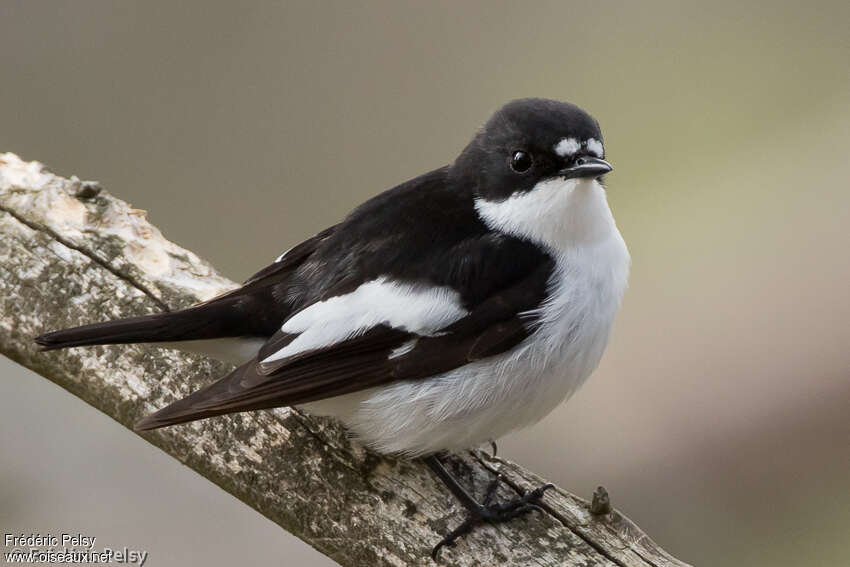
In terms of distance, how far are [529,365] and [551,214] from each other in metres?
0.47

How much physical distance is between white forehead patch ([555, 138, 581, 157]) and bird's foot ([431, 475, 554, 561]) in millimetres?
1003

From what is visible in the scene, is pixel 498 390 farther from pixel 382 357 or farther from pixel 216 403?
pixel 216 403

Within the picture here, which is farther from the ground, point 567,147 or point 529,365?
point 567,147

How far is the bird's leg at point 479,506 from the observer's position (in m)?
3.22

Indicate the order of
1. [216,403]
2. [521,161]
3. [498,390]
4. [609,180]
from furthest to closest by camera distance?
[609,180]
[521,161]
[498,390]
[216,403]

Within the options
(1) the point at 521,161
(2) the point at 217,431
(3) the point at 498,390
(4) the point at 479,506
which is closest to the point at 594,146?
(1) the point at 521,161

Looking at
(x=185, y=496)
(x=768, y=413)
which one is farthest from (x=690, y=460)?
(x=185, y=496)

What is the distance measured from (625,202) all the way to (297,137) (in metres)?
2.34

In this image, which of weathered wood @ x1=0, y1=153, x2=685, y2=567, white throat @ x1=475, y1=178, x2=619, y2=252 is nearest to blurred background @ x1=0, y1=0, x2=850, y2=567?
weathered wood @ x1=0, y1=153, x2=685, y2=567

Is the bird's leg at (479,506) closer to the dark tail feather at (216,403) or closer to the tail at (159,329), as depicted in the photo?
the dark tail feather at (216,403)

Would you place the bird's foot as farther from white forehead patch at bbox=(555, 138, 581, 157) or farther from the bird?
white forehead patch at bbox=(555, 138, 581, 157)

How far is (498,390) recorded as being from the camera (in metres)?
3.29

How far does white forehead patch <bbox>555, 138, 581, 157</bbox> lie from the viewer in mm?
3312

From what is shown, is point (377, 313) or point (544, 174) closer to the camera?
point (377, 313)
